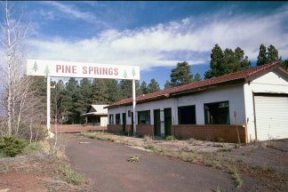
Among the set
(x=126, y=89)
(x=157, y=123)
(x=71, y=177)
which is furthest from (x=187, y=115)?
(x=126, y=89)

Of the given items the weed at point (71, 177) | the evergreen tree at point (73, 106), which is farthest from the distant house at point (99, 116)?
the weed at point (71, 177)

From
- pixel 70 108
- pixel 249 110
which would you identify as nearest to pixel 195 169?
pixel 249 110

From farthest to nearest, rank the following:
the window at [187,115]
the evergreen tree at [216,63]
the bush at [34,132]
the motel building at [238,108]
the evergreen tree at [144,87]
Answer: the evergreen tree at [144,87]
the evergreen tree at [216,63]
the window at [187,115]
the motel building at [238,108]
the bush at [34,132]

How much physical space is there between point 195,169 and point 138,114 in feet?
68.0

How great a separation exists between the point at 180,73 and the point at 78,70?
5731cm

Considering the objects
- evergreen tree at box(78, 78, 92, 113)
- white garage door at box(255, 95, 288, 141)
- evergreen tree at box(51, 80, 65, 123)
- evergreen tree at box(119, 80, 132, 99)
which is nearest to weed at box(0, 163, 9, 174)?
evergreen tree at box(51, 80, 65, 123)

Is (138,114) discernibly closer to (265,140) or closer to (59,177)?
(265,140)

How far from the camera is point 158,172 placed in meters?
10.8

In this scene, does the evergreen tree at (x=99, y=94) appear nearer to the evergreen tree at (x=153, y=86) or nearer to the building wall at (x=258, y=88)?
the evergreen tree at (x=153, y=86)

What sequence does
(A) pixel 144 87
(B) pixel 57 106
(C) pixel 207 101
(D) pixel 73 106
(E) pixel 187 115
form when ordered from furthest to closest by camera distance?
(A) pixel 144 87 < (D) pixel 73 106 < (E) pixel 187 115 < (B) pixel 57 106 < (C) pixel 207 101

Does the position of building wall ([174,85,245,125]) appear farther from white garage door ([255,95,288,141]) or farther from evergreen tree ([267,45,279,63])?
evergreen tree ([267,45,279,63])

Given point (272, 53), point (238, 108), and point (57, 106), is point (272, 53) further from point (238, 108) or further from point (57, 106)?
point (57, 106)

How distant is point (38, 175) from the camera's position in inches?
381

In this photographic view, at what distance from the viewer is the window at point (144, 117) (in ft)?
96.7
